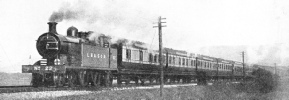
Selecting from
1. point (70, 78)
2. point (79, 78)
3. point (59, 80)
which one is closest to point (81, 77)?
point (79, 78)

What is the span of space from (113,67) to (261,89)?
20.0 meters

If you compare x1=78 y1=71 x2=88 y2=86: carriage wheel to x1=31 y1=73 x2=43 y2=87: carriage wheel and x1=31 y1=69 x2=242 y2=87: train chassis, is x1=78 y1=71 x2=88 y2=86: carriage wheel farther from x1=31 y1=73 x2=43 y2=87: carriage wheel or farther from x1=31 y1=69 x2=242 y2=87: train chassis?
x1=31 y1=73 x2=43 y2=87: carriage wheel

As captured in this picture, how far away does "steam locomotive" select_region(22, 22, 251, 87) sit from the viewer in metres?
17.0

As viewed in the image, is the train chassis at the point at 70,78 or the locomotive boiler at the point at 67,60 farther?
the train chassis at the point at 70,78

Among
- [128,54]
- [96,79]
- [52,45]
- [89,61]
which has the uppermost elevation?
[52,45]

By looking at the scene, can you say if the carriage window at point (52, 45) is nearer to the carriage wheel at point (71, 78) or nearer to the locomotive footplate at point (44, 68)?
the locomotive footplate at point (44, 68)

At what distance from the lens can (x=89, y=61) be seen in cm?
1853

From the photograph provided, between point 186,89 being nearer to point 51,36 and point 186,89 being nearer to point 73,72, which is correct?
point 73,72

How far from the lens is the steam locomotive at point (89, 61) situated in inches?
669

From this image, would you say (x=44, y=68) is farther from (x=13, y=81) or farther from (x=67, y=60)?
(x=13, y=81)

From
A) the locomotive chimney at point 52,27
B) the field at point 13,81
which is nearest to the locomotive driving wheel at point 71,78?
the locomotive chimney at point 52,27

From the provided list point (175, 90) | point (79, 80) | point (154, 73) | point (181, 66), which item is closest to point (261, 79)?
point (181, 66)

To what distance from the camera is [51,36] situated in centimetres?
1748

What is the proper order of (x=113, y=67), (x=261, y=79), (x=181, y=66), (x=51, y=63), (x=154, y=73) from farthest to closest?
(x=261, y=79) → (x=181, y=66) → (x=154, y=73) → (x=113, y=67) → (x=51, y=63)
